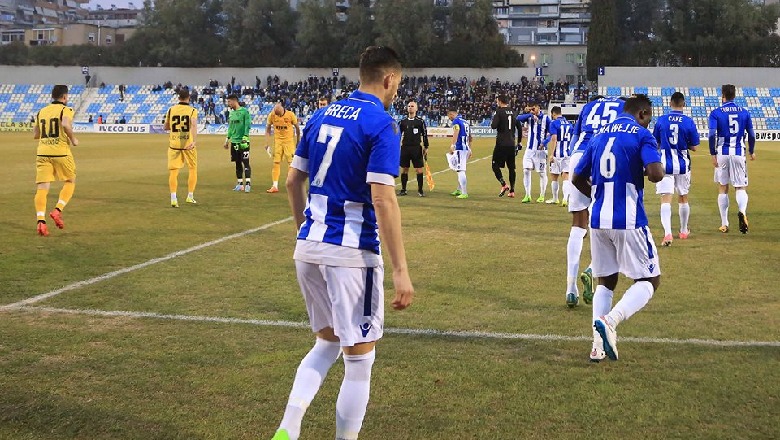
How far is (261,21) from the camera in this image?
89.9 meters

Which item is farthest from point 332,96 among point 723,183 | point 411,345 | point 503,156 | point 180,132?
point 411,345

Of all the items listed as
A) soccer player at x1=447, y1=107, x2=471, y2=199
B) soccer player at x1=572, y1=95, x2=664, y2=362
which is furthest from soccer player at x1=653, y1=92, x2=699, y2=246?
soccer player at x1=447, y1=107, x2=471, y2=199

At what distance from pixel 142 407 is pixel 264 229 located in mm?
8379

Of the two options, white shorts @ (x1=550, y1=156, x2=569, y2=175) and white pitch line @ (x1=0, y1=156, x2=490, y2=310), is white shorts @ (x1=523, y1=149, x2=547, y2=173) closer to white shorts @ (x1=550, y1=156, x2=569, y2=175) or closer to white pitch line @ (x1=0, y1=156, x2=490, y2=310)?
white shorts @ (x1=550, y1=156, x2=569, y2=175)

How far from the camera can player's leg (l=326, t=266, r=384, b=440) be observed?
3.99 metres

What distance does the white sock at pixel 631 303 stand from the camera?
6.04 meters

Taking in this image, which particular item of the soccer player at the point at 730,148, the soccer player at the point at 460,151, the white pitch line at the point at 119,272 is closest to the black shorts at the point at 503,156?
the soccer player at the point at 460,151

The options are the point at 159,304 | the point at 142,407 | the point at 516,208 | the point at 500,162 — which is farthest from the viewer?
the point at 500,162

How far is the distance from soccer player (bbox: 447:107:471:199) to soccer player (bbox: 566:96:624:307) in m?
9.55

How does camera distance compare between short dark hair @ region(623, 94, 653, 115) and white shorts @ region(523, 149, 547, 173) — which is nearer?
short dark hair @ region(623, 94, 653, 115)

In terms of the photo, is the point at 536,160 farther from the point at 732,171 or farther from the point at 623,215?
the point at 623,215

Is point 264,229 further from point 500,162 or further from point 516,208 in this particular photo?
point 500,162

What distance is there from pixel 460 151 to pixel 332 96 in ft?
187

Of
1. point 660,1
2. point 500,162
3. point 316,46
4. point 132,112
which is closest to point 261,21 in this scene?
point 316,46
